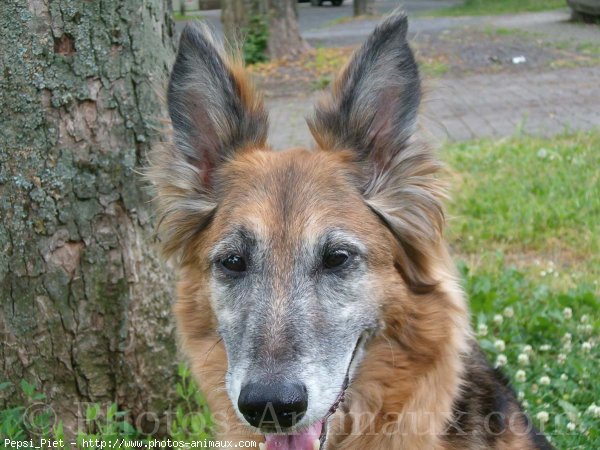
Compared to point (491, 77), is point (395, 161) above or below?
above

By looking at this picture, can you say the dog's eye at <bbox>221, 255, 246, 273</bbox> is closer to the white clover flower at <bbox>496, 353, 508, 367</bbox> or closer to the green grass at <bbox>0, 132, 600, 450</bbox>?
the green grass at <bbox>0, 132, 600, 450</bbox>

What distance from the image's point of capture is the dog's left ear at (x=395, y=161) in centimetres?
357

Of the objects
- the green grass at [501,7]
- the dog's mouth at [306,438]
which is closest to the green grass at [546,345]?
the dog's mouth at [306,438]

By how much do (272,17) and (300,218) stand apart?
15.6 m

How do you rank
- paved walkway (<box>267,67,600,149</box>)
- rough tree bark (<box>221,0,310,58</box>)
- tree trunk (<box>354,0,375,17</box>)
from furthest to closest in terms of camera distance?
tree trunk (<box>354,0,375,17</box>) → rough tree bark (<box>221,0,310,58</box>) → paved walkway (<box>267,67,600,149</box>)

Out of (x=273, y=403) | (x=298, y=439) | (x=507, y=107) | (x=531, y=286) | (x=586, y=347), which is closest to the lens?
(x=273, y=403)

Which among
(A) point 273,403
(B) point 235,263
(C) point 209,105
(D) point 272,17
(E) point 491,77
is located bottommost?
(E) point 491,77

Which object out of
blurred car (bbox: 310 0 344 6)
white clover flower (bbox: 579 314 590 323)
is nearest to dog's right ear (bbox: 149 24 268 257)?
white clover flower (bbox: 579 314 590 323)

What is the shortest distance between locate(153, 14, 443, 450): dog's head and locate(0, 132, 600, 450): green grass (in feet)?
1.53

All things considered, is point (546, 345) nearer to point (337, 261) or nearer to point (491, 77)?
point (337, 261)

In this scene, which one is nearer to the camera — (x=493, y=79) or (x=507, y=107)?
A: (x=507, y=107)

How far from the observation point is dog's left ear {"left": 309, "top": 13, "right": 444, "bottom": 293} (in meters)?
3.57

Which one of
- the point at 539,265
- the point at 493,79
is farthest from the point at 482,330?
the point at 493,79

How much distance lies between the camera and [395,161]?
12.0ft
